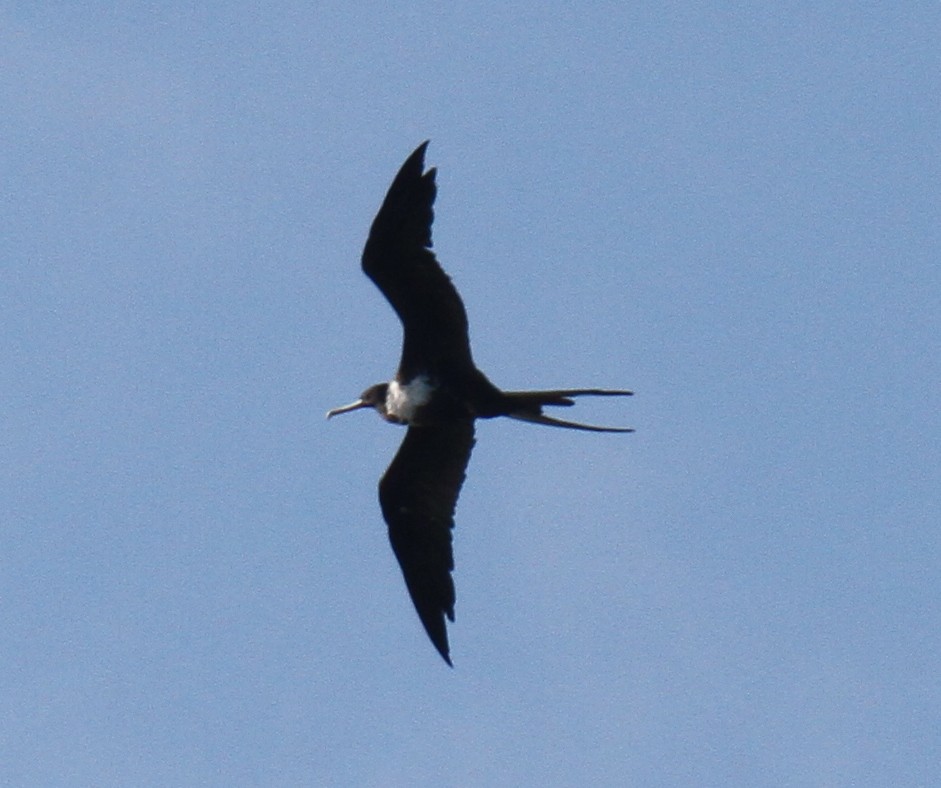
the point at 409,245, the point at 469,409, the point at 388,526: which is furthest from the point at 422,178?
the point at 388,526

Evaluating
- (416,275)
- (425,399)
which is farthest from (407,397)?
(416,275)

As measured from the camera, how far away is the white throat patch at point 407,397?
11000 mm

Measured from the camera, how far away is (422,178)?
10.5 m

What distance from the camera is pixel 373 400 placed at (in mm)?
11555

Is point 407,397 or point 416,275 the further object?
point 407,397

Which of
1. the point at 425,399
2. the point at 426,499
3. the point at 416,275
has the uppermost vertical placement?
the point at 416,275

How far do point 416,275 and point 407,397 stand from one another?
2.53 feet

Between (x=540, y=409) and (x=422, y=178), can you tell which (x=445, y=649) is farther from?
(x=422, y=178)

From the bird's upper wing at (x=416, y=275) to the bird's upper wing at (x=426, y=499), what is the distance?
1.85 feet

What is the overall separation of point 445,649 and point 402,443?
110 centimetres

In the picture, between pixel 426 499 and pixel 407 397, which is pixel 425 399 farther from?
pixel 426 499

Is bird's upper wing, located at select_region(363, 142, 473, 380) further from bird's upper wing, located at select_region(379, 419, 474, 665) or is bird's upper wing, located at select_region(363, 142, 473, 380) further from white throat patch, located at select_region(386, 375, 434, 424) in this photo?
bird's upper wing, located at select_region(379, 419, 474, 665)

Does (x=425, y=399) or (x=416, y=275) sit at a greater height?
(x=416, y=275)

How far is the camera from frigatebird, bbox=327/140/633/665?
413 inches
